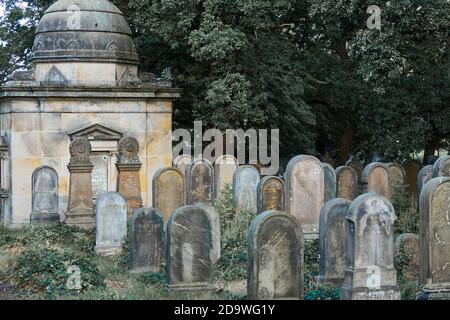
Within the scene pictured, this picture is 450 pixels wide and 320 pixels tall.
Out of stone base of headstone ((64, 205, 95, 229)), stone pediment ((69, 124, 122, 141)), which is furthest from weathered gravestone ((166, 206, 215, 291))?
stone pediment ((69, 124, 122, 141))

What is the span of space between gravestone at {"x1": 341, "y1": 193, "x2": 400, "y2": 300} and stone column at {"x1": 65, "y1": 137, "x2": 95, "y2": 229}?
908cm

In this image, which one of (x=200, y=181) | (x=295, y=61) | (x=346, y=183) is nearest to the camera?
(x=346, y=183)

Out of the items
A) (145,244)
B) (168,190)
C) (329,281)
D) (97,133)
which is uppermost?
(97,133)

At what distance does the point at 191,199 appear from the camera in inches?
747

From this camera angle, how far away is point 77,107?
2075cm

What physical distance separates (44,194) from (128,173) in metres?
1.98

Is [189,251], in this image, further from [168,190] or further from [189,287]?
[168,190]

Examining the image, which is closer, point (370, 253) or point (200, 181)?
point (370, 253)

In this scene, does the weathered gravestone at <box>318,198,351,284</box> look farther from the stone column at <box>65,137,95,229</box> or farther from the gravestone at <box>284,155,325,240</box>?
the stone column at <box>65,137,95,229</box>

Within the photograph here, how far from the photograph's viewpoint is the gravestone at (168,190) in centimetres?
1761

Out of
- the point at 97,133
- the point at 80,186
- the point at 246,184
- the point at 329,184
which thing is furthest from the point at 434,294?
the point at 97,133

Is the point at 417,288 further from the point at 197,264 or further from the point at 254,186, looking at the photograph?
the point at 254,186
